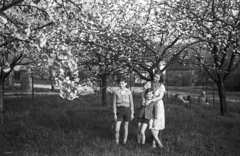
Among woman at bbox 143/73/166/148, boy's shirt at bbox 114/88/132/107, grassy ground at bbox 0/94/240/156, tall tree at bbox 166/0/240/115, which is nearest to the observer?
grassy ground at bbox 0/94/240/156

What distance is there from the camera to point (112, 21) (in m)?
→ 9.77

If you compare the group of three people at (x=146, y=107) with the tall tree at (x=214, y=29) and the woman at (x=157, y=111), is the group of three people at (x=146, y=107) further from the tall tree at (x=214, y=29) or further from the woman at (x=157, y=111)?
the tall tree at (x=214, y=29)

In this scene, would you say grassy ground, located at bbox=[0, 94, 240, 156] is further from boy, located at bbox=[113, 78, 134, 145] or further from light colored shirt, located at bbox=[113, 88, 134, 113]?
light colored shirt, located at bbox=[113, 88, 134, 113]

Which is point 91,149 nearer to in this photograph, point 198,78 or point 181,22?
point 181,22

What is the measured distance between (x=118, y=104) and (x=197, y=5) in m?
5.55

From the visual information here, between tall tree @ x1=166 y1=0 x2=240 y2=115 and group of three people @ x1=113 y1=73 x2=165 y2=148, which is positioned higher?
tall tree @ x1=166 y1=0 x2=240 y2=115

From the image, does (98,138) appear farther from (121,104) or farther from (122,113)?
(121,104)

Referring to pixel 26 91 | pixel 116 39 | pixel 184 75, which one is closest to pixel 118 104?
pixel 116 39

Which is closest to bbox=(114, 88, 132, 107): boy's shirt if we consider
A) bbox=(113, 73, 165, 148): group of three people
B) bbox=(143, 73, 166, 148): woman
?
bbox=(113, 73, 165, 148): group of three people

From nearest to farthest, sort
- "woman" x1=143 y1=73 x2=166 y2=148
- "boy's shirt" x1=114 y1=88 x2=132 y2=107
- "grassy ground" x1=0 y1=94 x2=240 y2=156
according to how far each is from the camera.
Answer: "grassy ground" x1=0 y1=94 x2=240 y2=156, "woman" x1=143 y1=73 x2=166 y2=148, "boy's shirt" x1=114 y1=88 x2=132 y2=107

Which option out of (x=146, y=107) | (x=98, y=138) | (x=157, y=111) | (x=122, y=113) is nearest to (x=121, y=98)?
(x=122, y=113)

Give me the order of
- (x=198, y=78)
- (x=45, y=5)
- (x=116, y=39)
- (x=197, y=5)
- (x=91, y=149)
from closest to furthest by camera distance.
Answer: (x=45, y=5)
(x=91, y=149)
(x=116, y=39)
(x=197, y=5)
(x=198, y=78)

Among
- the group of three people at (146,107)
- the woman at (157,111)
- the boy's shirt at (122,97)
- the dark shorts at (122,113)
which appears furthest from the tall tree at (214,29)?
the dark shorts at (122,113)

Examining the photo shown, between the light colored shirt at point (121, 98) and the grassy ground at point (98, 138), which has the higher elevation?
the light colored shirt at point (121, 98)
